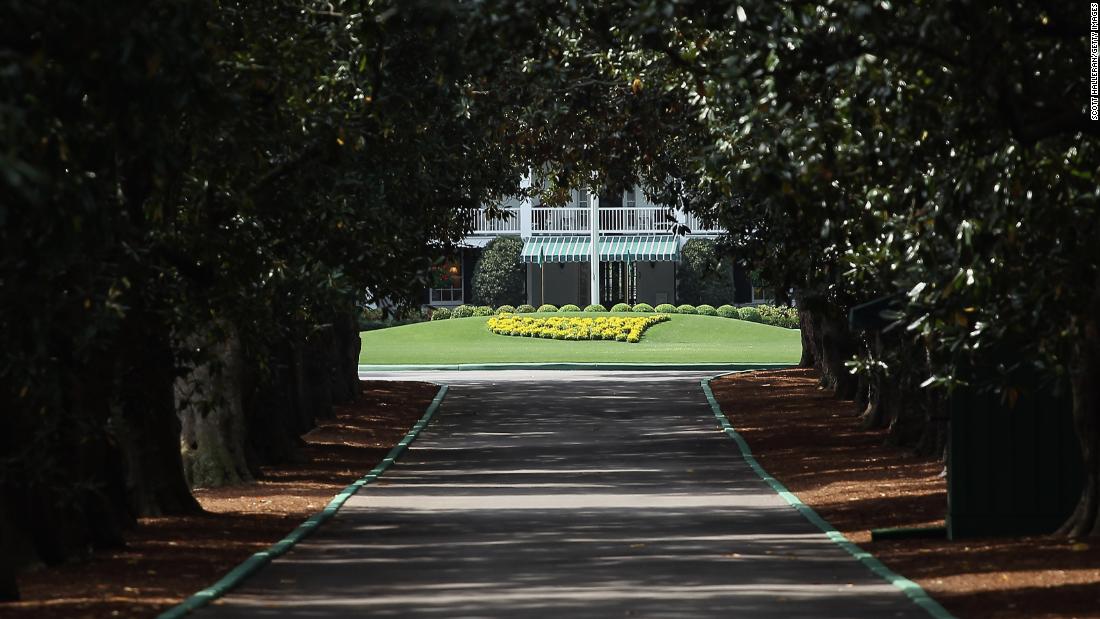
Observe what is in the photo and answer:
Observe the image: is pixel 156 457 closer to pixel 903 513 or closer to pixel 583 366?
pixel 903 513

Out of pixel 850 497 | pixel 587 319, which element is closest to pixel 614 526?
pixel 850 497

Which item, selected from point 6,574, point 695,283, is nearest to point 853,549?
point 6,574

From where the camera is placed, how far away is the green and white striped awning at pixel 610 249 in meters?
69.8

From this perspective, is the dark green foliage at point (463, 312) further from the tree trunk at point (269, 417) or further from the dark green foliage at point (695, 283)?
the tree trunk at point (269, 417)

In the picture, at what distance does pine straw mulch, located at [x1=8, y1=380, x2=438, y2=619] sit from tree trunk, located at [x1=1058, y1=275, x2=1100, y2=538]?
6532mm

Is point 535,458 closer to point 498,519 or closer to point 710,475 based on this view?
point 710,475

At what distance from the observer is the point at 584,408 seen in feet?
120

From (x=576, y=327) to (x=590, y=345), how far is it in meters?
3.29

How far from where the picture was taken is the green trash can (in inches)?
609

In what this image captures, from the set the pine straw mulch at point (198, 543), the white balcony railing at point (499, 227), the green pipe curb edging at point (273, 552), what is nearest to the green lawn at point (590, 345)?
the white balcony railing at point (499, 227)

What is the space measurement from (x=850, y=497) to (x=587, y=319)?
4490 centimetres

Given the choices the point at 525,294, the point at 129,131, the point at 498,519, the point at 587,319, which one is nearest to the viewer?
the point at 129,131

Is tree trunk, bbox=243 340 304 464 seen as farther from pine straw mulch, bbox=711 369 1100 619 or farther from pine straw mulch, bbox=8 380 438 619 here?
pine straw mulch, bbox=711 369 1100 619

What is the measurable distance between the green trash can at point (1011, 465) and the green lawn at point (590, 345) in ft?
126
